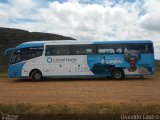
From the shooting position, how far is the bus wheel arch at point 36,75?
83.9 ft

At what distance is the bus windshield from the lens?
25.3 m

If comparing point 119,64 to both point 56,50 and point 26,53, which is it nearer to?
point 56,50

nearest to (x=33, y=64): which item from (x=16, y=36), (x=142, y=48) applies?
(x=142, y=48)

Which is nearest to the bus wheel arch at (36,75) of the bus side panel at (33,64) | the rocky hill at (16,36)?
the bus side panel at (33,64)

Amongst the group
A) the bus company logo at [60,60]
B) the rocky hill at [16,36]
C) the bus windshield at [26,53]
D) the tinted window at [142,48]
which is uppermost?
the rocky hill at [16,36]

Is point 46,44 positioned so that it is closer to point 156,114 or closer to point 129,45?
point 129,45

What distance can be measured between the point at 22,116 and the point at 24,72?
614 inches

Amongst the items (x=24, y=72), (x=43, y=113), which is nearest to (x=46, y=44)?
(x=24, y=72)

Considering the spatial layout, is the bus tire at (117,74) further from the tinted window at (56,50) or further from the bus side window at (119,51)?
the tinted window at (56,50)

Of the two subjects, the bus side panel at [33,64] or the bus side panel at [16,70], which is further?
the bus side panel at [16,70]

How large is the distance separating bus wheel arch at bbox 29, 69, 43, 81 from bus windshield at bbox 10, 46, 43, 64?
3.59 ft

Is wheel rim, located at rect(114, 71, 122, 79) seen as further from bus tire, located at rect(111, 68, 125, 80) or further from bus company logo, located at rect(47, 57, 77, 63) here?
bus company logo, located at rect(47, 57, 77, 63)

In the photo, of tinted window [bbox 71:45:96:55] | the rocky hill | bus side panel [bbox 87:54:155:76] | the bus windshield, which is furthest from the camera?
the rocky hill

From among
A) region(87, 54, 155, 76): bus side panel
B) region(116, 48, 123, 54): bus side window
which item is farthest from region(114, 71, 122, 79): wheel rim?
region(116, 48, 123, 54): bus side window
